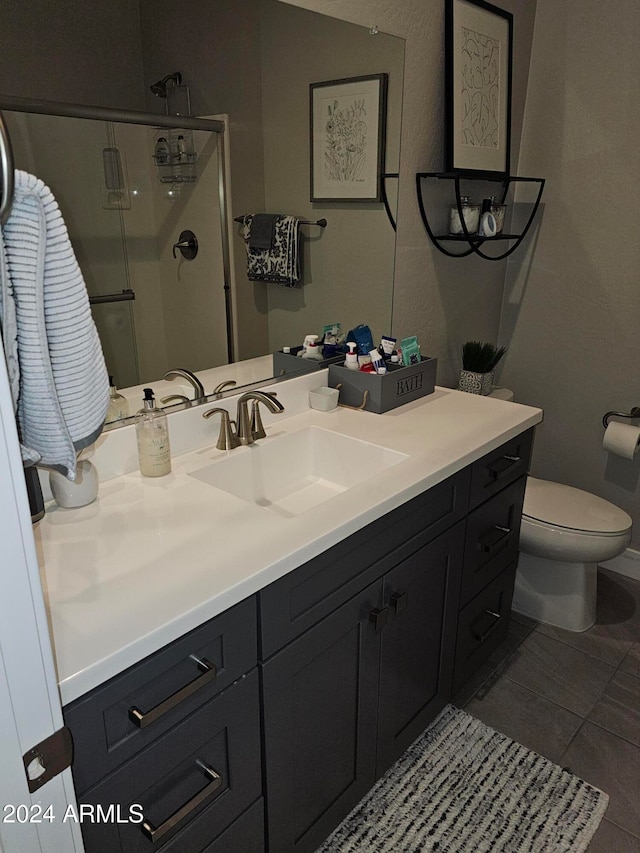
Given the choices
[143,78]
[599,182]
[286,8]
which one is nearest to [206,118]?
[143,78]

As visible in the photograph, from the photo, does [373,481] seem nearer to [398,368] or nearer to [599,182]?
[398,368]

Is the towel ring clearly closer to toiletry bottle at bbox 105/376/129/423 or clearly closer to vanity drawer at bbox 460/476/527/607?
toiletry bottle at bbox 105/376/129/423

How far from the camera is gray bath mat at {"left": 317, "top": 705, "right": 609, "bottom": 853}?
5.08ft

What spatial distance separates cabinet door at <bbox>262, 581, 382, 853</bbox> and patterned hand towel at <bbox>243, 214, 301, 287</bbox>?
823mm

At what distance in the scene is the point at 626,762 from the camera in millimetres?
1783

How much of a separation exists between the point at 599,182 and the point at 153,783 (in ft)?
7.90

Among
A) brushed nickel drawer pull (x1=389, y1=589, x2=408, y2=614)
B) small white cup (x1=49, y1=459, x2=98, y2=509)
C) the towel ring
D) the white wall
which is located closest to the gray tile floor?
the white wall

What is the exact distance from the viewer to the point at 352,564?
1.29m

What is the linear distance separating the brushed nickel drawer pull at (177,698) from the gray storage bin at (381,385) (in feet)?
3.20

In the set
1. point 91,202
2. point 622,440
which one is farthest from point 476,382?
point 91,202

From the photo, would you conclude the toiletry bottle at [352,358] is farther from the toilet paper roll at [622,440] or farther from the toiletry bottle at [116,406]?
the toilet paper roll at [622,440]

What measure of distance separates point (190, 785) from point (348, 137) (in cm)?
160

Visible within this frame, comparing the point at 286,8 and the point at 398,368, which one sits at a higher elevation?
the point at 286,8

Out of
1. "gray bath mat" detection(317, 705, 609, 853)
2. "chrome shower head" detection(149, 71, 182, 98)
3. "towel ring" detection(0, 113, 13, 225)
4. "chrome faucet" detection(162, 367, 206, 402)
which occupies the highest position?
"chrome shower head" detection(149, 71, 182, 98)
